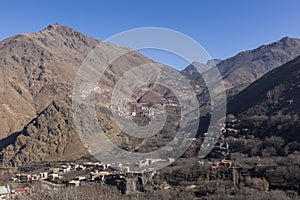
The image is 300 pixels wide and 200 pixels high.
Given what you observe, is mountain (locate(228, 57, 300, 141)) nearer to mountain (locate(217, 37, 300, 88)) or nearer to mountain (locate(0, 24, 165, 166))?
mountain (locate(0, 24, 165, 166))

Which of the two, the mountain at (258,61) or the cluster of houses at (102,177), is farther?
the mountain at (258,61)


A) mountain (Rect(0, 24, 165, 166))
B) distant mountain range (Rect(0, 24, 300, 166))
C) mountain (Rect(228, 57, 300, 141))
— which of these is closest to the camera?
mountain (Rect(228, 57, 300, 141))

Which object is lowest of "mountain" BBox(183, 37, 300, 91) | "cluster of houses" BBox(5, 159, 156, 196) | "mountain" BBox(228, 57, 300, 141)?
"cluster of houses" BBox(5, 159, 156, 196)

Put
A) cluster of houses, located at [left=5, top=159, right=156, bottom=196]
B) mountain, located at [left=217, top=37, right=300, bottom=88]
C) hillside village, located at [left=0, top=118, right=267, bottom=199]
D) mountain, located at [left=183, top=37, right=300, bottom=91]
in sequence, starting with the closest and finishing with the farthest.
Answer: hillside village, located at [left=0, top=118, right=267, bottom=199], cluster of houses, located at [left=5, top=159, right=156, bottom=196], mountain, located at [left=183, top=37, right=300, bottom=91], mountain, located at [left=217, top=37, right=300, bottom=88]

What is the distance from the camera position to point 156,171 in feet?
75.3

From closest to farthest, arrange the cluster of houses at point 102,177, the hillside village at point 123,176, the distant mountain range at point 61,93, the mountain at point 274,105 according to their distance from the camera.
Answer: the hillside village at point 123,176 → the cluster of houses at point 102,177 → the mountain at point 274,105 → the distant mountain range at point 61,93

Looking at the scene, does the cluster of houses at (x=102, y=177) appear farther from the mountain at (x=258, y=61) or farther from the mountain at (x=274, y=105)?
the mountain at (x=258, y=61)

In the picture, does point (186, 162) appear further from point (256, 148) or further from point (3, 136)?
point (3, 136)

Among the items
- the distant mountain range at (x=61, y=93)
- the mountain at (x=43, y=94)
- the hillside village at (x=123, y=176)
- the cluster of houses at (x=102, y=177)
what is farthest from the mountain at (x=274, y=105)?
the mountain at (x=43, y=94)

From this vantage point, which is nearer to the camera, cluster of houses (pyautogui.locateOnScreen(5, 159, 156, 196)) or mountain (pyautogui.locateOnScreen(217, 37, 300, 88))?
cluster of houses (pyautogui.locateOnScreen(5, 159, 156, 196))

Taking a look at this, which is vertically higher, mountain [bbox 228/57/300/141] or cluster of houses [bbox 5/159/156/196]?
mountain [bbox 228/57/300/141]

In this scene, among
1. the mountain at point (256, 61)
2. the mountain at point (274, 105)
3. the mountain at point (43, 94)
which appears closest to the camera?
the mountain at point (274, 105)

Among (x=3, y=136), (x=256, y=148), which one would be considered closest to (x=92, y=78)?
(x=3, y=136)

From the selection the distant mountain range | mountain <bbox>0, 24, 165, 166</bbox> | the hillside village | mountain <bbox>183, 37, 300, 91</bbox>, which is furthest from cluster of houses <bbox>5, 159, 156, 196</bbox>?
mountain <bbox>183, 37, 300, 91</bbox>
